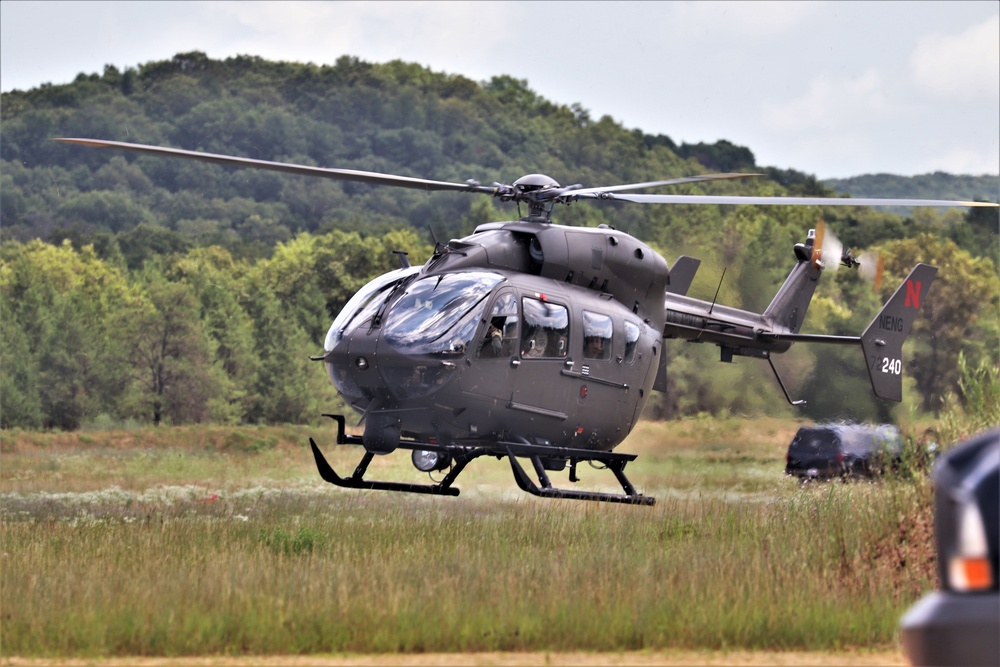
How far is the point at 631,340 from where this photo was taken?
52.6 feet

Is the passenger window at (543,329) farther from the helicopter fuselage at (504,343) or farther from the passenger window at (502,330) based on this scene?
the passenger window at (502,330)

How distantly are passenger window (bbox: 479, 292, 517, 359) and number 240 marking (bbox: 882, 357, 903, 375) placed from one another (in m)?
8.22

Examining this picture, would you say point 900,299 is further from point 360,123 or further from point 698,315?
point 360,123

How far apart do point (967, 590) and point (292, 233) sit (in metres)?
84.2

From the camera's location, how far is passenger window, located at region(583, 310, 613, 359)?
600 inches

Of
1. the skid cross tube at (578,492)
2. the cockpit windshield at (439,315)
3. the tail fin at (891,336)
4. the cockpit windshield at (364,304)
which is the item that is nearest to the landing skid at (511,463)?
the skid cross tube at (578,492)

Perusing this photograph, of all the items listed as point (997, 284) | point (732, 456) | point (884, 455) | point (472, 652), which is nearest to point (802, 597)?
point (884, 455)

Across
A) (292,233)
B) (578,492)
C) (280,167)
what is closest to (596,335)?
(578,492)

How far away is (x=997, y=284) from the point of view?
155 ft

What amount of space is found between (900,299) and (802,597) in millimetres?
10653

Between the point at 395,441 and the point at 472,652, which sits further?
the point at 395,441

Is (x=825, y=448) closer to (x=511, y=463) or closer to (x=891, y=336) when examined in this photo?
(x=891, y=336)

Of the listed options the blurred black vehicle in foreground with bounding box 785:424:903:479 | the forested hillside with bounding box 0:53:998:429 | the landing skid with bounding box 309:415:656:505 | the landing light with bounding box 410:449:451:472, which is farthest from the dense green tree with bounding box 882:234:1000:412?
the landing light with bounding box 410:449:451:472

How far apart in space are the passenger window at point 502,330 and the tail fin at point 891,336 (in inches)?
301
